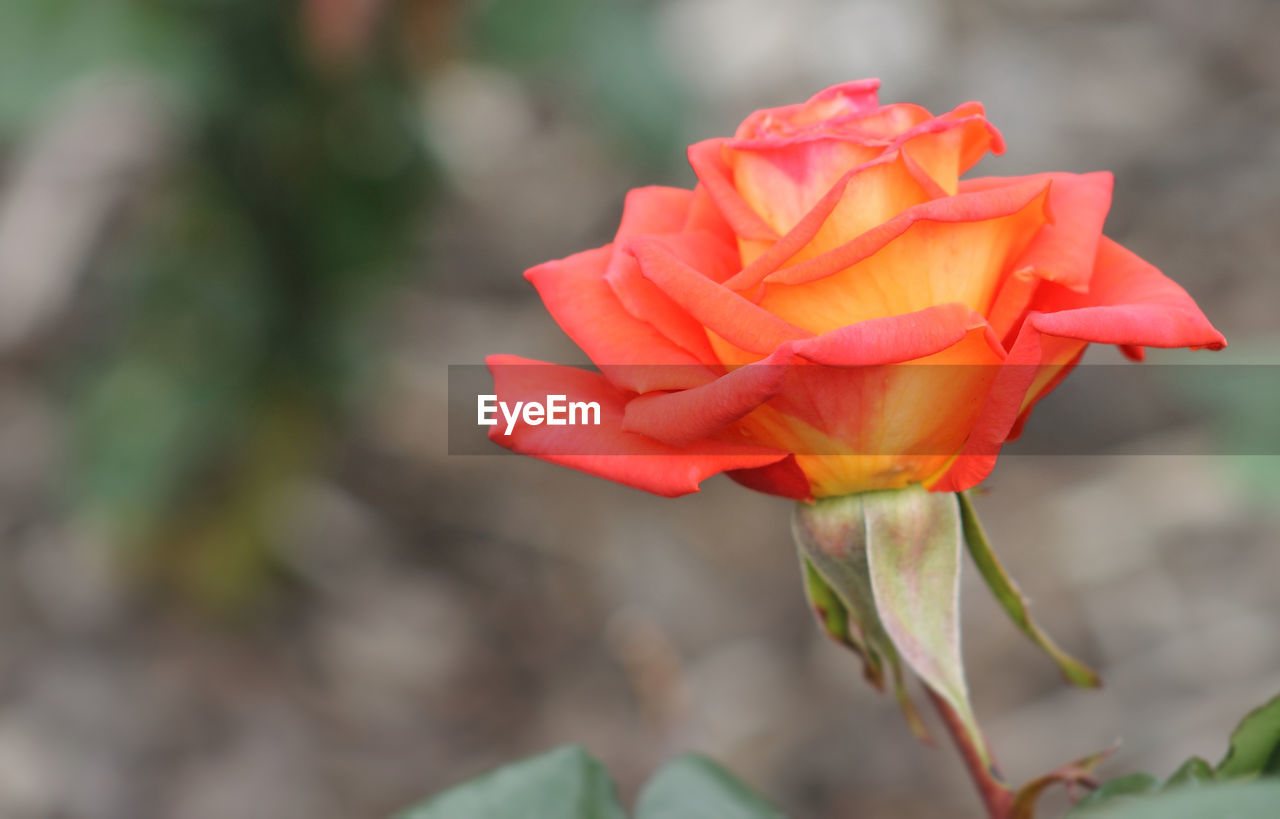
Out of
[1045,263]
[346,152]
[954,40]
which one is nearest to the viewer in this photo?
[1045,263]

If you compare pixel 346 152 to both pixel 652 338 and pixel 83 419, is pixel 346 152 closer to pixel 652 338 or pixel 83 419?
pixel 83 419

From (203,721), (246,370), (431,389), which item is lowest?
(203,721)

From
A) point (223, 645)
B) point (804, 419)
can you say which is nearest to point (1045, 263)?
point (804, 419)

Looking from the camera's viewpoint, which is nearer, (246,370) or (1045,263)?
(1045,263)

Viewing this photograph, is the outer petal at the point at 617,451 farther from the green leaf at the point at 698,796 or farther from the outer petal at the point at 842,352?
the green leaf at the point at 698,796

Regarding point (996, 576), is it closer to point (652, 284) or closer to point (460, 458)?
point (652, 284)

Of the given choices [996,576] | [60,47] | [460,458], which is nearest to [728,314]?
[996,576]

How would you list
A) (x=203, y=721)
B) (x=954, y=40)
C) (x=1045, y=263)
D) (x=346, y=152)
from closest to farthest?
(x=1045, y=263)
(x=346, y=152)
(x=203, y=721)
(x=954, y=40)
